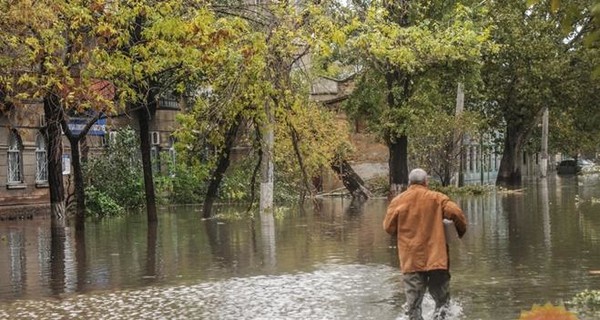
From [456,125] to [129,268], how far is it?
29.8 meters

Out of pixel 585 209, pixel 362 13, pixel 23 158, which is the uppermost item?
pixel 362 13

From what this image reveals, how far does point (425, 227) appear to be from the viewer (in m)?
9.03

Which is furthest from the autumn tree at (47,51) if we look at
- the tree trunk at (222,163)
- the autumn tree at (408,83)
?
the autumn tree at (408,83)

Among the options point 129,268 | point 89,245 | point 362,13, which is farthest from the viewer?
point 362,13

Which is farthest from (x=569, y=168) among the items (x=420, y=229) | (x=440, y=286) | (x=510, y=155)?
(x=420, y=229)

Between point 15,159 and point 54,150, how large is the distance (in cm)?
1462

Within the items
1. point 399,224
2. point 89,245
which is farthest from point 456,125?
point 399,224

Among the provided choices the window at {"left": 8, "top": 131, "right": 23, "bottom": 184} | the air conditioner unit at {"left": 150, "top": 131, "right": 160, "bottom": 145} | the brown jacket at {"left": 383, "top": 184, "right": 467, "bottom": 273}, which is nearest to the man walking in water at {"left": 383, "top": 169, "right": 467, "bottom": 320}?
the brown jacket at {"left": 383, "top": 184, "right": 467, "bottom": 273}

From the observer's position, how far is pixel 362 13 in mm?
24219

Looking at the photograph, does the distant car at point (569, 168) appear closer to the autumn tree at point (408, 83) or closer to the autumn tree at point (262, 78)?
the autumn tree at point (408, 83)

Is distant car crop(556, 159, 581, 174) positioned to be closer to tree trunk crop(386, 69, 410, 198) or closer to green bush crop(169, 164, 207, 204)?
tree trunk crop(386, 69, 410, 198)

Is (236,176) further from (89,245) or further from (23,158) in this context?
(89,245)

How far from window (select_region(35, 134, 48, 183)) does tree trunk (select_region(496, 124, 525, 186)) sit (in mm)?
31075

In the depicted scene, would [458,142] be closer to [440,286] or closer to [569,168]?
[440,286]
